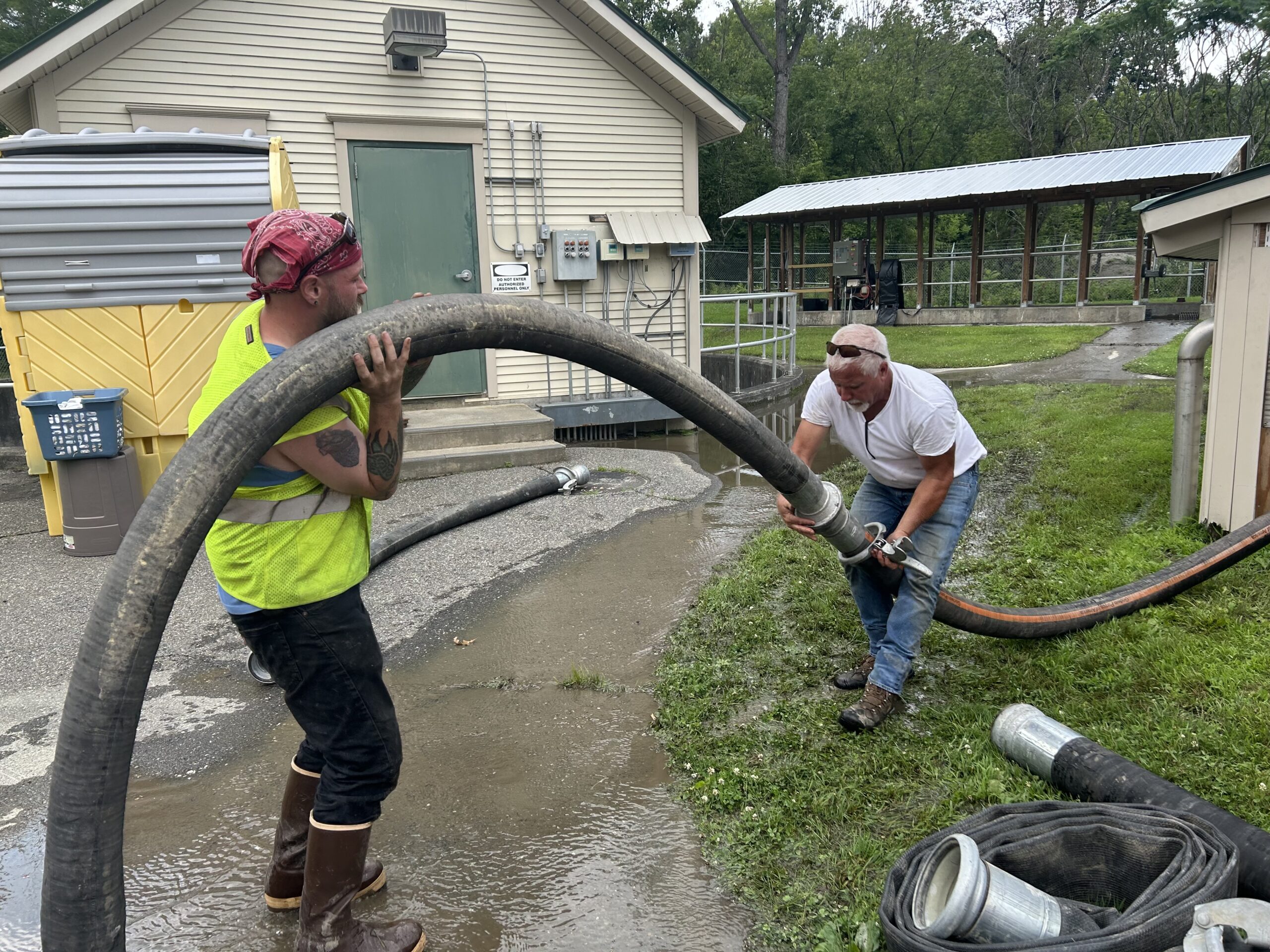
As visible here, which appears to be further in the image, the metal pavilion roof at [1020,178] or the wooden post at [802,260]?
the wooden post at [802,260]

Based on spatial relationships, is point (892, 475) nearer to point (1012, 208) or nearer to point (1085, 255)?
point (1085, 255)

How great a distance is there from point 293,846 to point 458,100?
8.82 meters

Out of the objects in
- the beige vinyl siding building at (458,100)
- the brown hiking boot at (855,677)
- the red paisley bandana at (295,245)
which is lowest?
the brown hiking boot at (855,677)

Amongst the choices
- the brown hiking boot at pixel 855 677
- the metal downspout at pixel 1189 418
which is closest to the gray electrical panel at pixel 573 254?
the metal downspout at pixel 1189 418

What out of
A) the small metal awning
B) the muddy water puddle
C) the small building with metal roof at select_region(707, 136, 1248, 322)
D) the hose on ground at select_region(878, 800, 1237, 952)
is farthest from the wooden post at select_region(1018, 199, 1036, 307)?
the hose on ground at select_region(878, 800, 1237, 952)

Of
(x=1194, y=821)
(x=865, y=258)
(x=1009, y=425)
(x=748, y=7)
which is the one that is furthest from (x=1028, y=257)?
(x=748, y=7)

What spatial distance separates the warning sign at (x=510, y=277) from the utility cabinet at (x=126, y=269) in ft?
11.5

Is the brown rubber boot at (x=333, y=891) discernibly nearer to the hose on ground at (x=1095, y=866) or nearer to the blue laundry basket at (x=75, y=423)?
the hose on ground at (x=1095, y=866)

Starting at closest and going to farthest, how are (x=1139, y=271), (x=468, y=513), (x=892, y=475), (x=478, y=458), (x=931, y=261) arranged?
(x=892, y=475) < (x=468, y=513) < (x=478, y=458) < (x=1139, y=271) < (x=931, y=261)

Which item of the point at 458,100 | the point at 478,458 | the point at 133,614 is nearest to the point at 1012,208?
the point at 458,100

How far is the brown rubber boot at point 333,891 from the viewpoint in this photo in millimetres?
2436

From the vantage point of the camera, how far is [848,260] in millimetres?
24453

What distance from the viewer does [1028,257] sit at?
21.7 m

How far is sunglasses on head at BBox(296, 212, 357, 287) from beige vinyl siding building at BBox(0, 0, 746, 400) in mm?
7693
